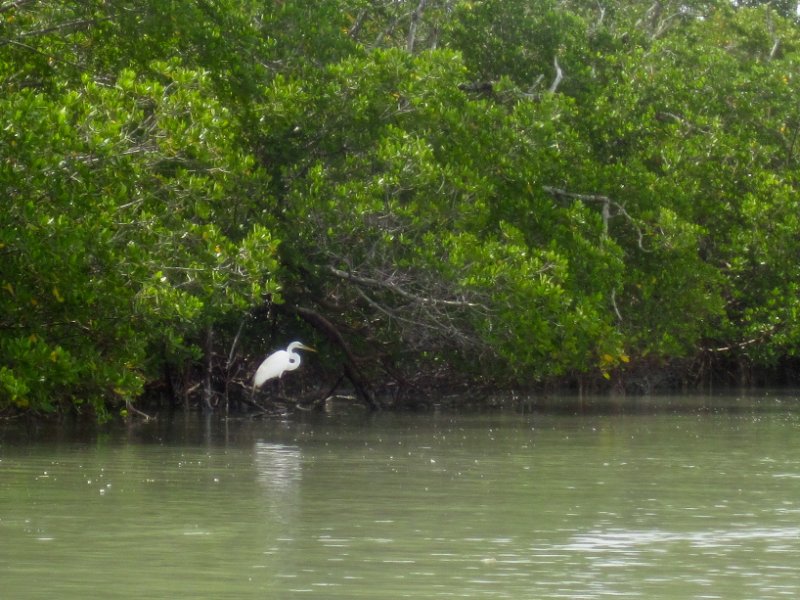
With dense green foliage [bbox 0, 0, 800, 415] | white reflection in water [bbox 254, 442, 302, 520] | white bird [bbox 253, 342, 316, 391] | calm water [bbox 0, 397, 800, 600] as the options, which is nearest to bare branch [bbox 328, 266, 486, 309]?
dense green foliage [bbox 0, 0, 800, 415]

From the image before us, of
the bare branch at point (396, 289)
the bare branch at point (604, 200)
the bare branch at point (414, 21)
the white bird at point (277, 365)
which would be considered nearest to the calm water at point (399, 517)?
the bare branch at point (396, 289)

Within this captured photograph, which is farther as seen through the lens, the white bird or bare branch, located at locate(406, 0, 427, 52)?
bare branch, located at locate(406, 0, 427, 52)

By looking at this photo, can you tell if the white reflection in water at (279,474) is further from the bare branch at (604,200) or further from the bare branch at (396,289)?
the bare branch at (604,200)

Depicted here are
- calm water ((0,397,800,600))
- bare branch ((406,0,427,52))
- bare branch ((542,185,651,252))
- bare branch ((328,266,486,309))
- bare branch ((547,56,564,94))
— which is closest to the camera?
calm water ((0,397,800,600))

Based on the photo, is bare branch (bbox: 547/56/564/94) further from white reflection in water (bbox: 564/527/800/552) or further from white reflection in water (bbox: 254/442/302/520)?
white reflection in water (bbox: 564/527/800/552)

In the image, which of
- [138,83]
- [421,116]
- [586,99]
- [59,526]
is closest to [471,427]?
[421,116]

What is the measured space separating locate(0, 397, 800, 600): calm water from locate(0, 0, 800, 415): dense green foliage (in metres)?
1.40

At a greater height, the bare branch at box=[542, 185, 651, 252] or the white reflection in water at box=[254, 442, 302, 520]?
the bare branch at box=[542, 185, 651, 252]

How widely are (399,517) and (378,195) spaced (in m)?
8.11

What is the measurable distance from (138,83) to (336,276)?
164 inches

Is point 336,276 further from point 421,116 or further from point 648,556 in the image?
point 648,556

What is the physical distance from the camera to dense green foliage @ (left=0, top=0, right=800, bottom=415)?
12336mm

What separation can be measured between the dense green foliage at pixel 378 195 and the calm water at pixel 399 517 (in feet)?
4.60

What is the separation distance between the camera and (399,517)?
777cm
